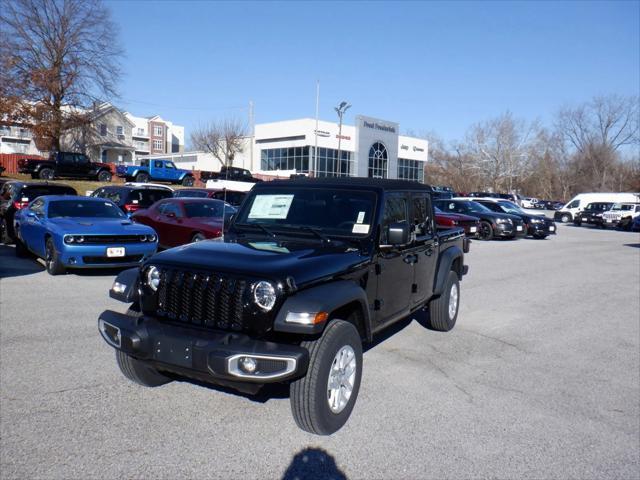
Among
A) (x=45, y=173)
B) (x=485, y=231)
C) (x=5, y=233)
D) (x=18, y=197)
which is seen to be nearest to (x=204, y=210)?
(x=18, y=197)

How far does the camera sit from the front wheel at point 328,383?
354 centimetres

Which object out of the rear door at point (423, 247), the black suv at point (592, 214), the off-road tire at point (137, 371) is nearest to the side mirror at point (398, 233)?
the rear door at point (423, 247)

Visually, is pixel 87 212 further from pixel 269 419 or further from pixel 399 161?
pixel 399 161

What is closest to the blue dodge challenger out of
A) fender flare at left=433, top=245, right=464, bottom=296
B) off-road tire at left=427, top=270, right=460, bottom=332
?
off-road tire at left=427, top=270, right=460, bottom=332

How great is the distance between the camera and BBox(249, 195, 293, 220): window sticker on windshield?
5020 mm

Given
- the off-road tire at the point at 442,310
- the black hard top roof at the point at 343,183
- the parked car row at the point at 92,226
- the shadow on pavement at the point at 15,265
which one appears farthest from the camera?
the shadow on pavement at the point at 15,265

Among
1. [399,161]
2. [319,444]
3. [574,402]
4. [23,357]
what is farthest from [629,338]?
[399,161]

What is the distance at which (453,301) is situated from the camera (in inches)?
272

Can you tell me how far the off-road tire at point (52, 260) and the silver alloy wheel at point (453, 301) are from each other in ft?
21.5

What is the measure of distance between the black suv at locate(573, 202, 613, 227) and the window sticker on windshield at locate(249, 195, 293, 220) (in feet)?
114

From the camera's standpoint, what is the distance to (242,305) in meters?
3.52

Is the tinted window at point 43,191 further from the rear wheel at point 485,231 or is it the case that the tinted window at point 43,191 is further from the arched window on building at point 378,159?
the arched window on building at point 378,159

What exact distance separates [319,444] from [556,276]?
9.97 metres

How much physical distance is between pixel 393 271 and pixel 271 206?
134 cm
